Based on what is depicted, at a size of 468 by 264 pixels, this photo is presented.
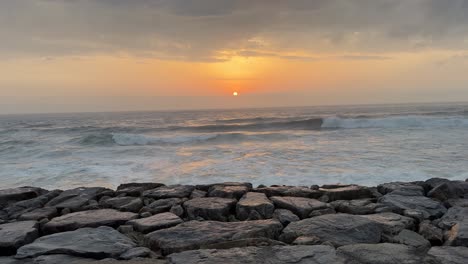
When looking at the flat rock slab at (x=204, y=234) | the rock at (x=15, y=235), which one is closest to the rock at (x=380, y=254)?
the flat rock slab at (x=204, y=234)

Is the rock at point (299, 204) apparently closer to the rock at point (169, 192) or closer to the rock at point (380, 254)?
the rock at point (380, 254)

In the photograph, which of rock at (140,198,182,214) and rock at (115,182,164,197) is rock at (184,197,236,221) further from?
rock at (115,182,164,197)

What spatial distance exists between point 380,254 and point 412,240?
44cm

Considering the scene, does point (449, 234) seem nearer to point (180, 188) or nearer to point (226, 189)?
point (226, 189)

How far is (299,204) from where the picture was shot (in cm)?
330

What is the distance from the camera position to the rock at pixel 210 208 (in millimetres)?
3135

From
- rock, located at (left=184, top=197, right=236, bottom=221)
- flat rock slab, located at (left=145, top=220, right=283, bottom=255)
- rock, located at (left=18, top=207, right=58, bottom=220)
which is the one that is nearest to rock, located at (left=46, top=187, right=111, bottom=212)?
rock, located at (left=18, top=207, right=58, bottom=220)

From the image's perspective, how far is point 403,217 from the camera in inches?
115

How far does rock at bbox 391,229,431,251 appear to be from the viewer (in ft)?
7.83

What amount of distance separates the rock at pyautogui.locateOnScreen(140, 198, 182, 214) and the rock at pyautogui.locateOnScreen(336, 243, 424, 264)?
1.73 meters

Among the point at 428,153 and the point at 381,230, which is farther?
the point at 428,153

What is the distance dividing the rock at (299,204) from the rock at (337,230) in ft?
0.91

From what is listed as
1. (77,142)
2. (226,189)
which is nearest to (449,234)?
(226,189)

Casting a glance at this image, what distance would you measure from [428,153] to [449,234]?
9270 mm
